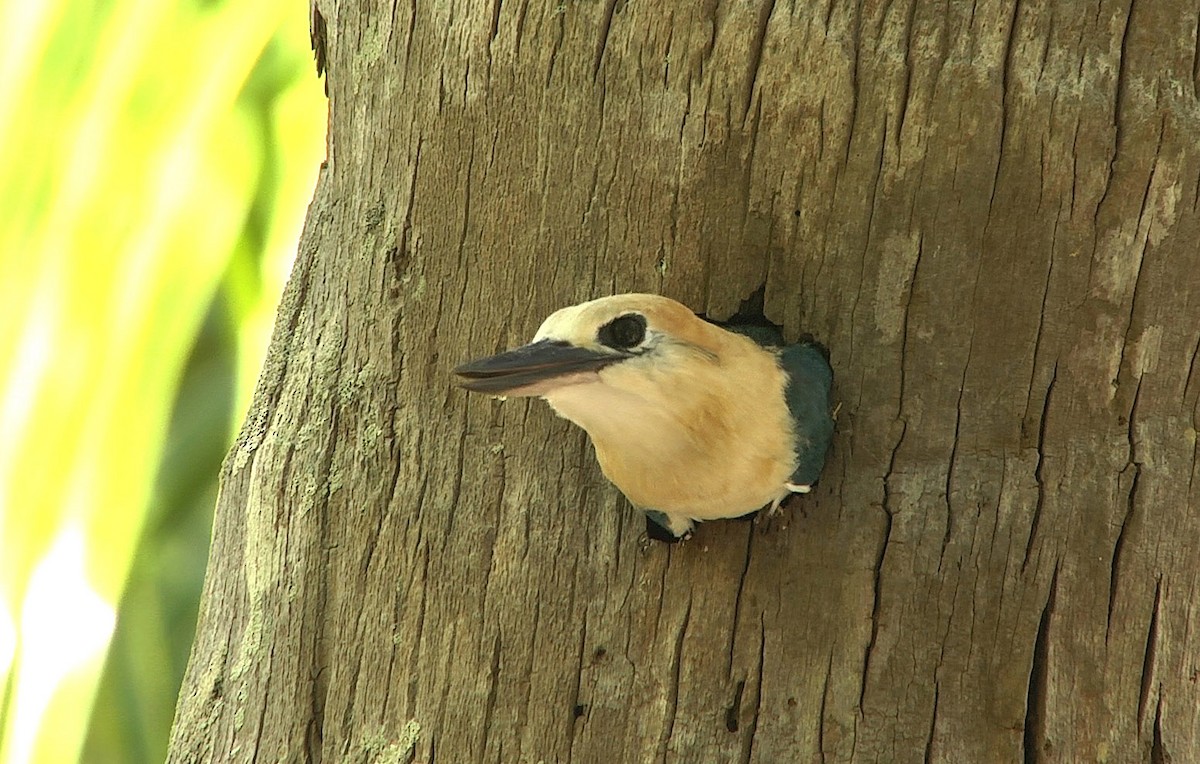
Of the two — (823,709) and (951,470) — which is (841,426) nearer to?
(951,470)

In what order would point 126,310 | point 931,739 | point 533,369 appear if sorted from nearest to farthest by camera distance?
1. point 533,369
2. point 931,739
3. point 126,310

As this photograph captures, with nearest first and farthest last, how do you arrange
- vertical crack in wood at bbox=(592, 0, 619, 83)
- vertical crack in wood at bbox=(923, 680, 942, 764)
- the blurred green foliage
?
vertical crack in wood at bbox=(923, 680, 942, 764), vertical crack in wood at bbox=(592, 0, 619, 83), the blurred green foliage

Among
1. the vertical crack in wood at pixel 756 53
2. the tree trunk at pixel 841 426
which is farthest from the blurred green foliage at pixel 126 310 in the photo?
the vertical crack in wood at pixel 756 53

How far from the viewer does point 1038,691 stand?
1021 millimetres

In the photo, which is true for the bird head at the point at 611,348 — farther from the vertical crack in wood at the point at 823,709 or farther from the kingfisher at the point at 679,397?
the vertical crack in wood at the point at 823,709

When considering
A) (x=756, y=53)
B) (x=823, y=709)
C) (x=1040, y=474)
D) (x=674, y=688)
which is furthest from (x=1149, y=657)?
(x=756, y=53)

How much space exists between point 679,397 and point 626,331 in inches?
2.8

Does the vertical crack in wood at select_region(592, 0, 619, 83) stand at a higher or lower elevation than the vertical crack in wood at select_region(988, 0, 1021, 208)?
higher

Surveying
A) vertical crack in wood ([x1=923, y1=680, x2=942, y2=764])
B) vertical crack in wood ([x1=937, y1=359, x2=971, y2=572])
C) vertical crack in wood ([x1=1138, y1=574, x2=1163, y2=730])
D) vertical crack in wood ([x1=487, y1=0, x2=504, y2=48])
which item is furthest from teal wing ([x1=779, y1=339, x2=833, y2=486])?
vertical crack in wood ([x1=487, y1=0, x2=504, y2=48])

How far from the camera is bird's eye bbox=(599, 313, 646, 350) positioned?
0.96 meters

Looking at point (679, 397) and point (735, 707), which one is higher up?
point (679, 397)

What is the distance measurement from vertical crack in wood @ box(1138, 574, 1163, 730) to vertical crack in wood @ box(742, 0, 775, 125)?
0.55 metres

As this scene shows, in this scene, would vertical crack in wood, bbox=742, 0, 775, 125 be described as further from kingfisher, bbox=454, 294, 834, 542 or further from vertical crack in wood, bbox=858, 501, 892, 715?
vertical crack in wood, bbox=858, 501, 892, 715

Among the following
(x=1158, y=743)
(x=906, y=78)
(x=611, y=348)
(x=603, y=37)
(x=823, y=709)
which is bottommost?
(x=1158, y=743)
